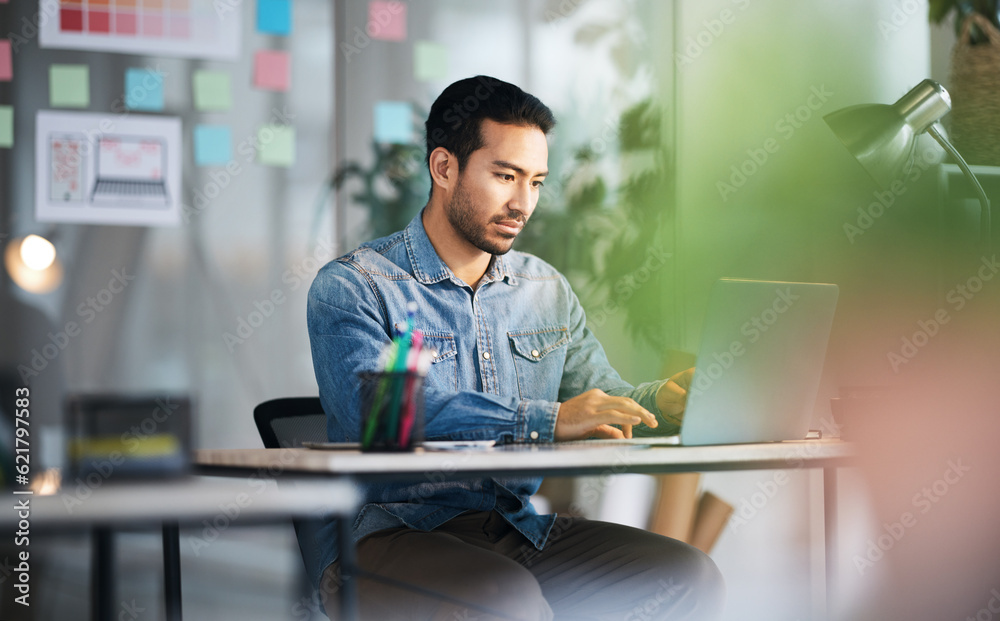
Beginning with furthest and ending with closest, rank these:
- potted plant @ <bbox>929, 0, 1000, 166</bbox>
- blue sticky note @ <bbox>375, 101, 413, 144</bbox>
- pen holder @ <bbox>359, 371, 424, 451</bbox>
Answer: blue sticky note @ <bbox>375, 101, 413, 144</bbox>, potted plant @ <bbox>929, 0, 1000, 166</bbox>, pen holder @ <bbox>359, 371, 424, 451</bbox>

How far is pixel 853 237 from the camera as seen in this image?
8.92ft

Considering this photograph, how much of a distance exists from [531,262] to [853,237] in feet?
4.28

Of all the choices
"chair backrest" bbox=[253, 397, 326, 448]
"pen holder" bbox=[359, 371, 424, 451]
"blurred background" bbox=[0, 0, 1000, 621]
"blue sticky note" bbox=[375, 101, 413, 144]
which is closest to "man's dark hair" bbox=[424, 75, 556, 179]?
"chair backrest" bbox=[253, 397, 326, 448]

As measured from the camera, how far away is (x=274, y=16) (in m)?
2.70

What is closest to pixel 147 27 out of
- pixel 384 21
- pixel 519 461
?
pixel 384 21

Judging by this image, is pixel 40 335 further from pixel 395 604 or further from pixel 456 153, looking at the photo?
pixel 395 604

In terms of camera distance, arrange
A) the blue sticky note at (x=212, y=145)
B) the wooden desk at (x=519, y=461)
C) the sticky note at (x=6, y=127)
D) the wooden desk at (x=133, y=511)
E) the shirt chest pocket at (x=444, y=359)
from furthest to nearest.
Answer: the blue sticky note at (x=212, y=145)
the sticky note at (x=6, y=127)
the shirt chest pocket at (x=444, y=359)
the wooden desk at (x=519, y=461)
the wooden desk at (x=133, y=511)

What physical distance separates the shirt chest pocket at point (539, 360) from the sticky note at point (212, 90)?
1401mm

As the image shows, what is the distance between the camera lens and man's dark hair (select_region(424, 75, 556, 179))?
170cm

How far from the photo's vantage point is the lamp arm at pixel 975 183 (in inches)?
71.7

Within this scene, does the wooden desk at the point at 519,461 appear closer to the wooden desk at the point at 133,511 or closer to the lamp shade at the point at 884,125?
the wooden desk at the point at 133,511

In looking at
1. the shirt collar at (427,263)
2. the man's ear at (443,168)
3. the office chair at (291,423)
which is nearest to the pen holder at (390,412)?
the office chair at (291,423)

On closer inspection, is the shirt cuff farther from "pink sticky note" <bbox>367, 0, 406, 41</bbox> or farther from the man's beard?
"pink sticky note" <bbox>367, 0, 406, 41</bbox>

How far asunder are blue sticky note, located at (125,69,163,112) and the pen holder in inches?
71.5
